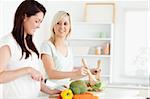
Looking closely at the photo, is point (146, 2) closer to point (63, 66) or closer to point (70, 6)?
point (70, 6)

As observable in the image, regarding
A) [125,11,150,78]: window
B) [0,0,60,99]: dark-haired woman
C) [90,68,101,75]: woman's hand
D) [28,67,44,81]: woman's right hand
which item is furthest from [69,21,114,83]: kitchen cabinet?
[28,67,44,81]: woman's right hand

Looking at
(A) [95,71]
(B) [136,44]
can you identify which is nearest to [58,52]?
(A) [95,71]

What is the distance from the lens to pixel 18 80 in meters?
1.75

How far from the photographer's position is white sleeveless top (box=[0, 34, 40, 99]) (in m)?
1.72

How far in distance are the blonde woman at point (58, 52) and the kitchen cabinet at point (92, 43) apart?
7.88 ft

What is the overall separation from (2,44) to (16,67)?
0.15 meters

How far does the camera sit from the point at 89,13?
4.73 m

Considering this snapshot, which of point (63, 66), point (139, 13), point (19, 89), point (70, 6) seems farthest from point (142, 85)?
point (19, 89)

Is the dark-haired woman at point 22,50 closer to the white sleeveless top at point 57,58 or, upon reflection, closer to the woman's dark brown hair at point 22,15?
the woman's dark brown hair at point 22,15

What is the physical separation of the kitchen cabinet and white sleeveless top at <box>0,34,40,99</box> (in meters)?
2.92

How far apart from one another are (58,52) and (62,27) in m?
0.18

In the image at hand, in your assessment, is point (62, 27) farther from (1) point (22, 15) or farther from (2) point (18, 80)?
(2) point (18, 80)

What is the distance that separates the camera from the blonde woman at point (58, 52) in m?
2.13

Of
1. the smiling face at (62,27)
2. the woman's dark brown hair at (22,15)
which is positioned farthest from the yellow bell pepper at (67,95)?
the smiling face at (62,27)
